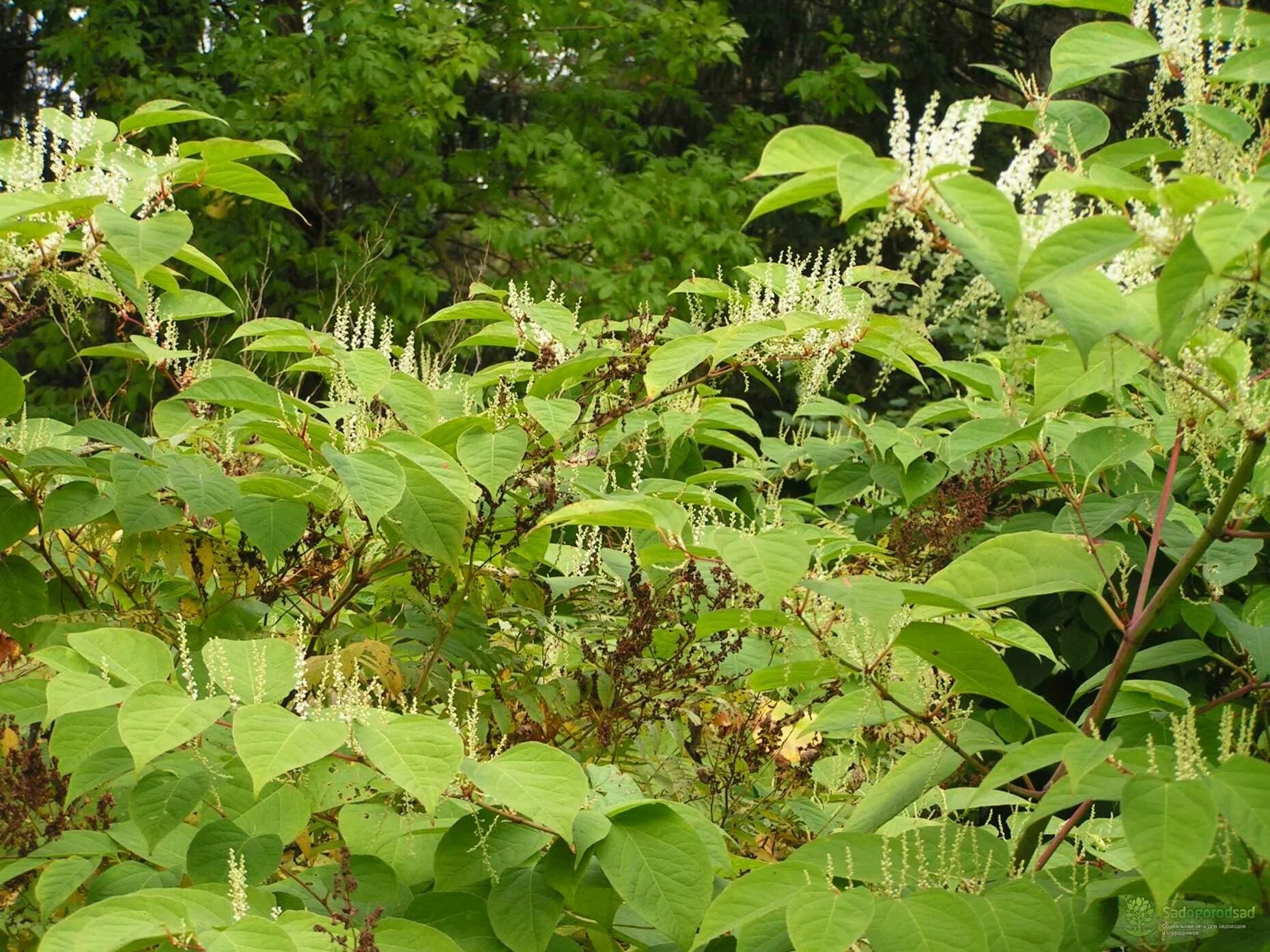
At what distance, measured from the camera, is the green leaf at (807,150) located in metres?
1.20

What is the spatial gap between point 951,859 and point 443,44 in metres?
9.17

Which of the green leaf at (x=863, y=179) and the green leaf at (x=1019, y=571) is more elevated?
the green leaf at (x=863, y=179)

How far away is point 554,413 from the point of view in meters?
2.06

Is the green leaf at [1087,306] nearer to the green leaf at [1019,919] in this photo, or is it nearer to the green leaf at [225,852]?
the green leaf at [1019,919]

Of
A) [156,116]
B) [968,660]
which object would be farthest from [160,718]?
[156,116]

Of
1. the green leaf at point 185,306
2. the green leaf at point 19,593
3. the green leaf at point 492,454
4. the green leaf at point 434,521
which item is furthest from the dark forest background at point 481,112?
the green leaf at point 434,521

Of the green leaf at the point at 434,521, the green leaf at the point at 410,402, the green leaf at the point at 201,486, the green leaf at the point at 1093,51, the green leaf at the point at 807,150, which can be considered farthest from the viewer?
the green leaf at the point at 410,402

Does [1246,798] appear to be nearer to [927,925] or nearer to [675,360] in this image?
[927,925]

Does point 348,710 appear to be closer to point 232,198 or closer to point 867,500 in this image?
point 867,500

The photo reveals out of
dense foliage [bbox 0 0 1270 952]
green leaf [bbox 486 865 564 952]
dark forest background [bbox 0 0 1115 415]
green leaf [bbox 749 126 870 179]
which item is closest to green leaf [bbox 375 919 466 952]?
dense foliage [bbox 0 0 1270 952]

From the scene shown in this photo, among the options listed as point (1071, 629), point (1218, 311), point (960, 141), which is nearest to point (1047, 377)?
point (1218, 311)

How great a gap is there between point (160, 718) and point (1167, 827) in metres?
1.05

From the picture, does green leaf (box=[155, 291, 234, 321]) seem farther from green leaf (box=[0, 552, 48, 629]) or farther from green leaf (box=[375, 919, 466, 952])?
green leaf (box=[375, 919, 466, 952])

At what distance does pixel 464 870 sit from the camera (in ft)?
5.21
